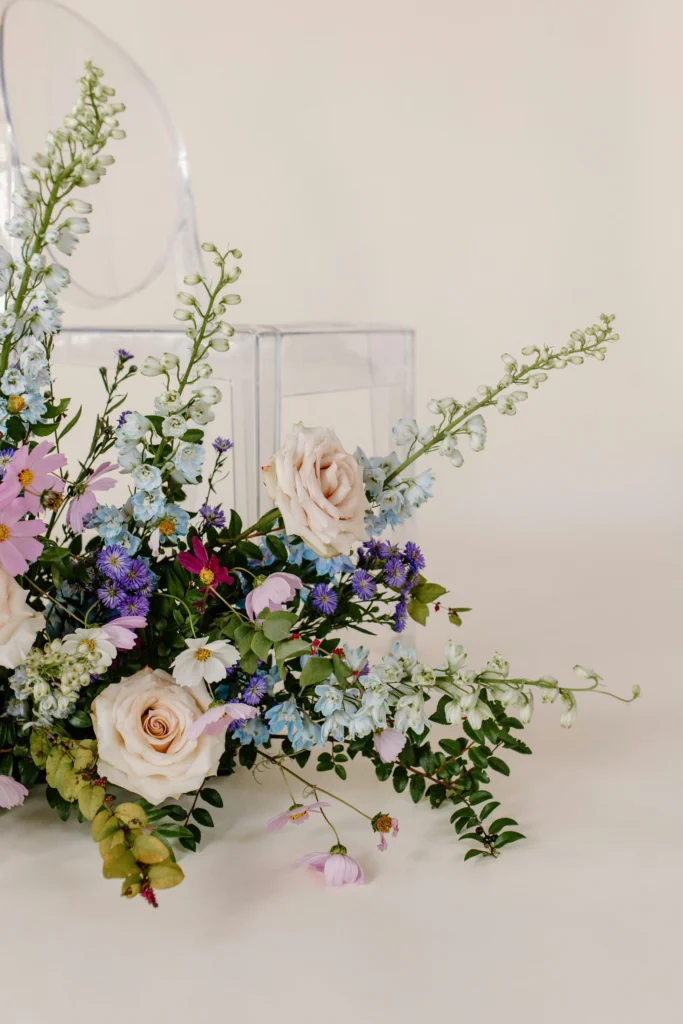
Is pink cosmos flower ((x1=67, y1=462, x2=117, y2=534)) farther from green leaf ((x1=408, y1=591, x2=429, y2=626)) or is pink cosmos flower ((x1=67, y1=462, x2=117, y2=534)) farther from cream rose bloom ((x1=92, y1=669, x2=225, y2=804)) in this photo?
green leaf ((x1=408, y1=591, x2=429, y2=626))

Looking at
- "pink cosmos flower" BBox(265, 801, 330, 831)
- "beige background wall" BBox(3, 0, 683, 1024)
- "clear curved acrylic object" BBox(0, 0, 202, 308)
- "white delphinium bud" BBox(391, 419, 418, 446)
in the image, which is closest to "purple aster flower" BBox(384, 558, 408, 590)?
"white delphinium bud" BBox(391, 419, 418, 446)

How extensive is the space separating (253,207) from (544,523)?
1.23 m

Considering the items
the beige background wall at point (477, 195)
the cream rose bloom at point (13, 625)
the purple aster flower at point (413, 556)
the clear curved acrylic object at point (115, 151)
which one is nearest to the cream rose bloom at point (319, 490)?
the purple aster flower at point (413, 556)

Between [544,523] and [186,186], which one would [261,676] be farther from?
[544,523]

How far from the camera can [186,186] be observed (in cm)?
204

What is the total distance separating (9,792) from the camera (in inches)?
40.1

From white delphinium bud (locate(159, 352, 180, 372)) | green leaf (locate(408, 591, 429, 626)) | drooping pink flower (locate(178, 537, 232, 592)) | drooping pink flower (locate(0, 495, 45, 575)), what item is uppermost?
white delphinium bud (locate(159, 352, 180, 372))

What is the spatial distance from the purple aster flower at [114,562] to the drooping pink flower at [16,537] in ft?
0.25

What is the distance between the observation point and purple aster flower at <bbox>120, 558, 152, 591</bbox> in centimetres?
99

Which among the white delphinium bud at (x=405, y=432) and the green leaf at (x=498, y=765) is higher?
the white delphinium bud at (x=405, y=432)

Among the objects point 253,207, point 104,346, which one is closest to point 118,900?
point 104,346

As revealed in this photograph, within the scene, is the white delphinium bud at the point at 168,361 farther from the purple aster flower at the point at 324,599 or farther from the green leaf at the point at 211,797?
the green leaf at the point at 211,797

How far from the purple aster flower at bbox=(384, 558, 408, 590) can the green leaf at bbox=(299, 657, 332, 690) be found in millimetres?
160

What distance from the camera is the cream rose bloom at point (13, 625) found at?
0.88 metres
